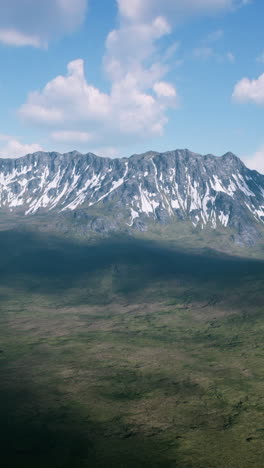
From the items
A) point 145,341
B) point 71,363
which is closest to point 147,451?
point 71,363

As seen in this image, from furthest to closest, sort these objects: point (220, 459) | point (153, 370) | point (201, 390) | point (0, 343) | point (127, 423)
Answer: point (0, 343)
point (153, 370)
point (201, 390)
point (127, 423)
point (220, 459)

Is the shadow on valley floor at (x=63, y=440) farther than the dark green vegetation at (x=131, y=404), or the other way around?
the dark green vegetation at (x=131, y=404)

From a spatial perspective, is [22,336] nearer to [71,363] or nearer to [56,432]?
[71,363]

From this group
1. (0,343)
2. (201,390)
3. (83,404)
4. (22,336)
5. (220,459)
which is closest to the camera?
(220,459)

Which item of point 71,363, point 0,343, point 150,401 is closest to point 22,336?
point 0,343

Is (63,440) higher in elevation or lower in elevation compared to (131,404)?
higher

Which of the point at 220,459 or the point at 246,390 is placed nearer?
the point at 220,459

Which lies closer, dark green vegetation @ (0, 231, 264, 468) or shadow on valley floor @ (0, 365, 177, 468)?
shadow on valley floor @ (0, 365, 177, 468)

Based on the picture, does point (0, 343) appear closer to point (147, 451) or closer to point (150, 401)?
point (150, 401)

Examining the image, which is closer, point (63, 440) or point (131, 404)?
point (63, 440)
